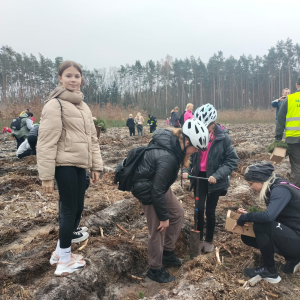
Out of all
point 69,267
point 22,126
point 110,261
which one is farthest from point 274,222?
point 22,126

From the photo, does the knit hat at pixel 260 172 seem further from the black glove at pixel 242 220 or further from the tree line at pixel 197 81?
the tree line at pixel 197 81

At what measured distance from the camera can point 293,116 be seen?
13.5ft

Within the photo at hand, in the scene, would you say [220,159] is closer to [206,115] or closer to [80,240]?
[206,115]

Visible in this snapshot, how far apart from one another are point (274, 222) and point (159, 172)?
128 cm

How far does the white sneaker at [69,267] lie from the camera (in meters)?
2.47

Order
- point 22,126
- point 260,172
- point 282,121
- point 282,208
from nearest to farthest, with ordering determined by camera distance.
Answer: point 282,208 < point 260,172 < point 282,121 < point 22,126

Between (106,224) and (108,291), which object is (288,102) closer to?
(106,224)

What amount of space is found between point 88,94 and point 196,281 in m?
55.1

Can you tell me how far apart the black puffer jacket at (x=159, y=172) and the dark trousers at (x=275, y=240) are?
3.25 ft

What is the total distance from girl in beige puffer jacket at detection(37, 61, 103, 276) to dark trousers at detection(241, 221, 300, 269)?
A: 73.3 inches

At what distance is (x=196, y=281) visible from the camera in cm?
253

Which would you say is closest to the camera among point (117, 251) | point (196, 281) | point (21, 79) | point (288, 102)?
point (196, 281)

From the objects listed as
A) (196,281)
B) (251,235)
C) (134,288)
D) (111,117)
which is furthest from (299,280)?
(111,117)

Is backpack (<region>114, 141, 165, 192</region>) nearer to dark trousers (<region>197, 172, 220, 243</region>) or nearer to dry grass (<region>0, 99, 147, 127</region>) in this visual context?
dark trousers (<region>197, 172, 220, 243</region>)
